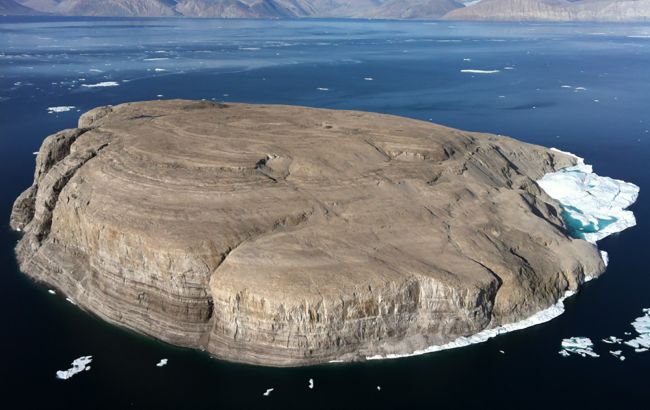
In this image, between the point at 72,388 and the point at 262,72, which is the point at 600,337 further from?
the point at 262,72

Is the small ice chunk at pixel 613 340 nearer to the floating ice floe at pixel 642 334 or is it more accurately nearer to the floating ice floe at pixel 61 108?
the floating ice floe at pixel 642 334

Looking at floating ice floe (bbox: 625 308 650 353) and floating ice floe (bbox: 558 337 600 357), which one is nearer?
floating ice floe (bbox: 558 337 600 357)

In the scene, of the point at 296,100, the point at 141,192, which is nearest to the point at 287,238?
the point at 141,192

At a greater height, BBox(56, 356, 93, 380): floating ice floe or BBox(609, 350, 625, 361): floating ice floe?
BBox(56, 356, 93, 380): floating ice floe

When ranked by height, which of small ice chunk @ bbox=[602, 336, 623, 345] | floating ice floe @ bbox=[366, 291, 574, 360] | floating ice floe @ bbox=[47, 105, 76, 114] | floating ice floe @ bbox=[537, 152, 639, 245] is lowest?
small ice chunk @ bbox=[602, 336, 623, 345]

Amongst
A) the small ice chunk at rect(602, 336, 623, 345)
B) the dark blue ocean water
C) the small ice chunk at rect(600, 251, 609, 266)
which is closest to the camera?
the dark blue ocean water

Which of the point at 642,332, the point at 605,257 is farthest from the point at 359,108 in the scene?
the point at 642,332

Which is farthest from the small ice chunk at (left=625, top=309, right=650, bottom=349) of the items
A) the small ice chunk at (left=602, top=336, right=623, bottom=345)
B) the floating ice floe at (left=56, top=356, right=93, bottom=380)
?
the floating ice floe at (left=56, top=356, right=93, bottom=380)

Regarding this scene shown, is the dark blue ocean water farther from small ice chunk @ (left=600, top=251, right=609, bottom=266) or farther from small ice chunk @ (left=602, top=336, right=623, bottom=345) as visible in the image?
small ice chunk @ (left=600, top=251, right=609, bottom=266)
